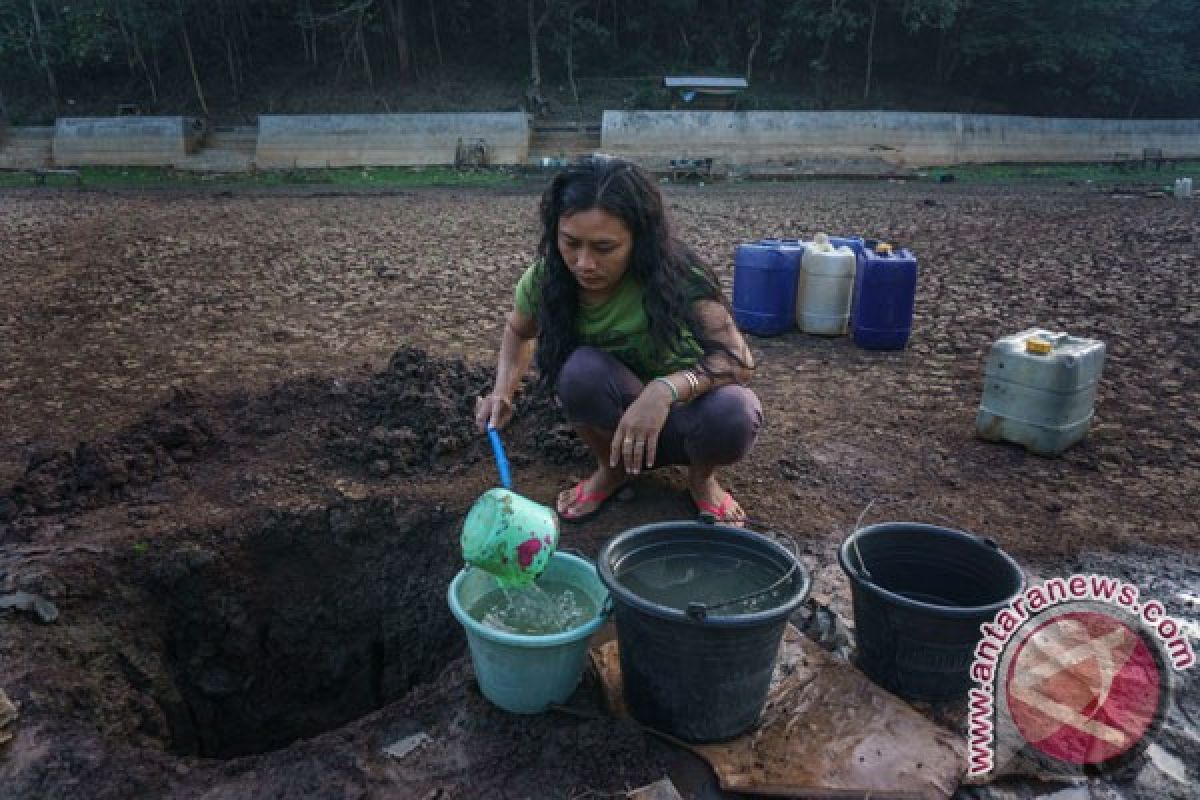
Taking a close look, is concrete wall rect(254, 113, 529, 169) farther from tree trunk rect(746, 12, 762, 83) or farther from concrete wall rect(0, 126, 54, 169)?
tree trunk rect(746, 12, 762, 83)

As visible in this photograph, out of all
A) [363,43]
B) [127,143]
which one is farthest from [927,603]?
[363,43]

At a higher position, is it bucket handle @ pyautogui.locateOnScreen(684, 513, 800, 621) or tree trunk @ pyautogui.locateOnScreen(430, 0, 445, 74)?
tree trunk @ pyautogui.locateOnScreen(430, 0, 445, 74)

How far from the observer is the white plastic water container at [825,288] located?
16.7 ft

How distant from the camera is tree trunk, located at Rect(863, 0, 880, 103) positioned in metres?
23.3

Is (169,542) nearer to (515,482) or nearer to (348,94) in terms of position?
(515,482)

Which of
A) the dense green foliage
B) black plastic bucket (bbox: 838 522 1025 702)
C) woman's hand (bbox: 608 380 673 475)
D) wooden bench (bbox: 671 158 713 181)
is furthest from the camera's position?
the dense green foliage

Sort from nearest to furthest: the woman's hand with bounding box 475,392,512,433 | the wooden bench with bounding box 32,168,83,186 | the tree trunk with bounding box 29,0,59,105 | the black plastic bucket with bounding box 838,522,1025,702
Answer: the black plastic bucket with bounding box 838,522,1025,702 → the woman's hand with bounding box 475,392,512,433 → the wooden bench with bounding box 32,168,83,186 → the tree trunk with bounding box 29,0,59,105

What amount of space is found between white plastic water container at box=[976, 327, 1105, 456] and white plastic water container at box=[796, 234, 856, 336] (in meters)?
1.56

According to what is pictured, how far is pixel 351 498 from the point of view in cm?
315

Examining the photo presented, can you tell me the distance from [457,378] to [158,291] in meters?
3.68

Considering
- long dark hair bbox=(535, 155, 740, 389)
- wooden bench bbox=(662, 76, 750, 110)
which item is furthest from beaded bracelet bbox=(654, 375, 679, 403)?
wooden bench bbox=(662, 76, 750, 110)

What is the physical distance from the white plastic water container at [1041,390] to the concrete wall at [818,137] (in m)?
15.3

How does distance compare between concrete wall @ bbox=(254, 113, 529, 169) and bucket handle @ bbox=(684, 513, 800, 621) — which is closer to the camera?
bucket handle @ bbox=(684, 513, 800, 621)

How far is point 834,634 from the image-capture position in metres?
2.41
